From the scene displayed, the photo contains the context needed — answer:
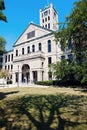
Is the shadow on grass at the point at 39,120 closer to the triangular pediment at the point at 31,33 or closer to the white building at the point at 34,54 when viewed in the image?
the white building at the point at 34,54

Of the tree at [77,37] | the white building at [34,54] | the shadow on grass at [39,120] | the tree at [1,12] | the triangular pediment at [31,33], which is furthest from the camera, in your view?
the triangular pediment at [31,33]

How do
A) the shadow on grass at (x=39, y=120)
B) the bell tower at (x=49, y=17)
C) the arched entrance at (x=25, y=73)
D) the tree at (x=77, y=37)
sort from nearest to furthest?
the shadow on grass at (x=39, y=120), the tree at (x=77, y=37), the arched entrance at (x=25, y=73), the bell tower at (x=49, y=17)

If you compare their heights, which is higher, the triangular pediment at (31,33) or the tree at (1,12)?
the triangular pediment at (31,33)

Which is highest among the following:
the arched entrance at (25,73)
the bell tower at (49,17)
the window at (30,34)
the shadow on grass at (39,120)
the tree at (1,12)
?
the bell tower at (49,17)

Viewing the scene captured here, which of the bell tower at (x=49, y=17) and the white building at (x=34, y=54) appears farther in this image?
the bell tower at (x=49, y=17)

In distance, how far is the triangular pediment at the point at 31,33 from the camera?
4678 centimetres

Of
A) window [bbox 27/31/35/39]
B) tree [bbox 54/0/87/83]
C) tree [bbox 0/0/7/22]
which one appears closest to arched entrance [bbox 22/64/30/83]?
window [bbox 27/31/35/39]

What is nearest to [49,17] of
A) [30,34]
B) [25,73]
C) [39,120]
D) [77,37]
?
[30,34]

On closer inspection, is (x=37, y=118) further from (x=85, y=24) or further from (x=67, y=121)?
(x=85, y=24)

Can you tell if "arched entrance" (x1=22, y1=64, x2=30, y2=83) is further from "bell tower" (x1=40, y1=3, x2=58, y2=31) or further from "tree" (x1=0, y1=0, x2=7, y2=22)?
"bell tower" (x1=40, y1=3, x2=58, y2=31)

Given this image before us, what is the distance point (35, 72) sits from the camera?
44.4 metres

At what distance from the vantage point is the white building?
43250 millimetres

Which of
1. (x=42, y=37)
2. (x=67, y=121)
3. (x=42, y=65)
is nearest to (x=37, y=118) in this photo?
(x=67, y=121)

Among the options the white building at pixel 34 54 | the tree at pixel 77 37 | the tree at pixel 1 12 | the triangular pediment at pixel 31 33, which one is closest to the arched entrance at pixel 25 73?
the white building at pixel 34 54
